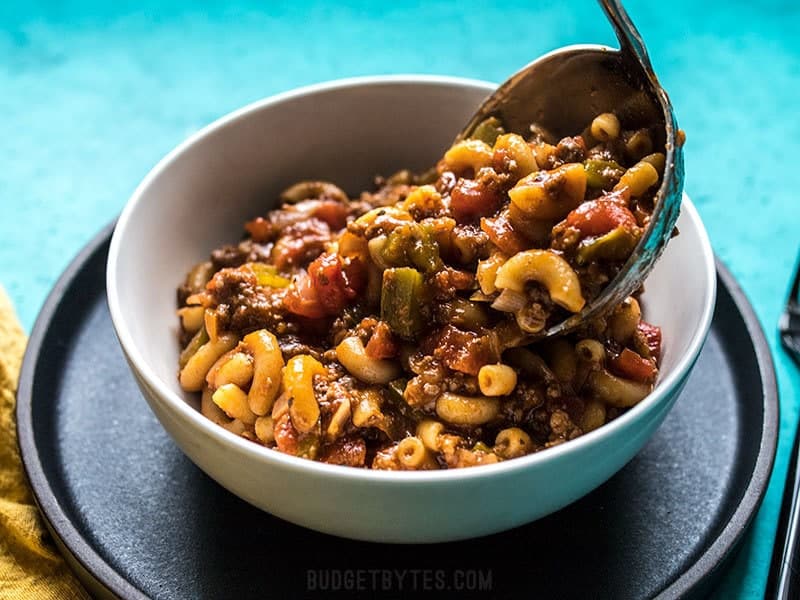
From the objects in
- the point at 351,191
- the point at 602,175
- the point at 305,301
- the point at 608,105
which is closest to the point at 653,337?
the point at 602,175

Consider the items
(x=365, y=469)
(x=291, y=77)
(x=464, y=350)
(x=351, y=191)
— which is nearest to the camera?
(x=365, y=469)

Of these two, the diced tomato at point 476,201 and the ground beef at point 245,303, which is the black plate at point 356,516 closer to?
the ground beef at point 245,303

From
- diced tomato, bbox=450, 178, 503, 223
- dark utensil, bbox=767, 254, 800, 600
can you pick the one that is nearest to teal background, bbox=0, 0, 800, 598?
dark utensil, bbox=767, 254, 800, 600

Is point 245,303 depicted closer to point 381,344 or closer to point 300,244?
point 300,244

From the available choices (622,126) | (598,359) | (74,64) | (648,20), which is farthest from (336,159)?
(648,20)

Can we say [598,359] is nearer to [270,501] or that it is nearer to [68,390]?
[270,501]

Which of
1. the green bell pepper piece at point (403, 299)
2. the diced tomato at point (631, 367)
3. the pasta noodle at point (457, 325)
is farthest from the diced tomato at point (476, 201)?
the diced tomato at point (631, 367)
